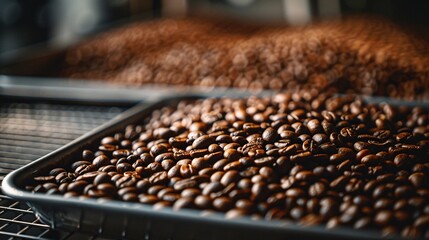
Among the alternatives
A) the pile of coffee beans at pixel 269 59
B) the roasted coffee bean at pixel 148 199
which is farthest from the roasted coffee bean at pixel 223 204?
the pile of coffee beans at pixel 269 59

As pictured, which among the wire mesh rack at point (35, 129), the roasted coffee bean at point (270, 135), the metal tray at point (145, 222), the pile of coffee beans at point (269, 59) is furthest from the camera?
the pile of coffee beans at point (269, 59)

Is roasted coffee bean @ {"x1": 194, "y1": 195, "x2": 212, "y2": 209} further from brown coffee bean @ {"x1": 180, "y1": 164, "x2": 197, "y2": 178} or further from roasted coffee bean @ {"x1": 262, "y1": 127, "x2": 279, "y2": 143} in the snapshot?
roasted coffee bean @ {"x1": 262, "y1": 127, "x2": 279, "y2": 143}

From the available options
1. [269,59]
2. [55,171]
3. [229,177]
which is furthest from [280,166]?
[269,59]

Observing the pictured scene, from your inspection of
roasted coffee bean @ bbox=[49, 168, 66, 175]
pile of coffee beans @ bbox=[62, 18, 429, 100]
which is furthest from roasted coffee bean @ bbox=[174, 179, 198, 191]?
pile of coffee beans @ bbox=[62, 18, 429, 100]

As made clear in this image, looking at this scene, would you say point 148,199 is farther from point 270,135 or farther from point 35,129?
point 35,129

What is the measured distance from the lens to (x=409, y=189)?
0.77m

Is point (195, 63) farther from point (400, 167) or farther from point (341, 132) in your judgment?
point (400, 167)

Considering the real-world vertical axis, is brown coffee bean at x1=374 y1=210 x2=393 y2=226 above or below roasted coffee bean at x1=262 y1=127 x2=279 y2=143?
below

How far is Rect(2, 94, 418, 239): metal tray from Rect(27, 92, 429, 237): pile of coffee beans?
0.04 metres

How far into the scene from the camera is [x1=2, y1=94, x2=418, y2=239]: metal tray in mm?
634

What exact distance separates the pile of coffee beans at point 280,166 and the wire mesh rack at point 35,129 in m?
0.21

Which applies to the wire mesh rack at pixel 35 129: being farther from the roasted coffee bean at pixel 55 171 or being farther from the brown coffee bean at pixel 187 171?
the brown coffee bean at pixel 187 171

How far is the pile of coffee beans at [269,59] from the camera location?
1.66 m

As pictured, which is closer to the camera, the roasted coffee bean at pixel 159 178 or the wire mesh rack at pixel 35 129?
the roasted coffee bean at pixel 159 178
